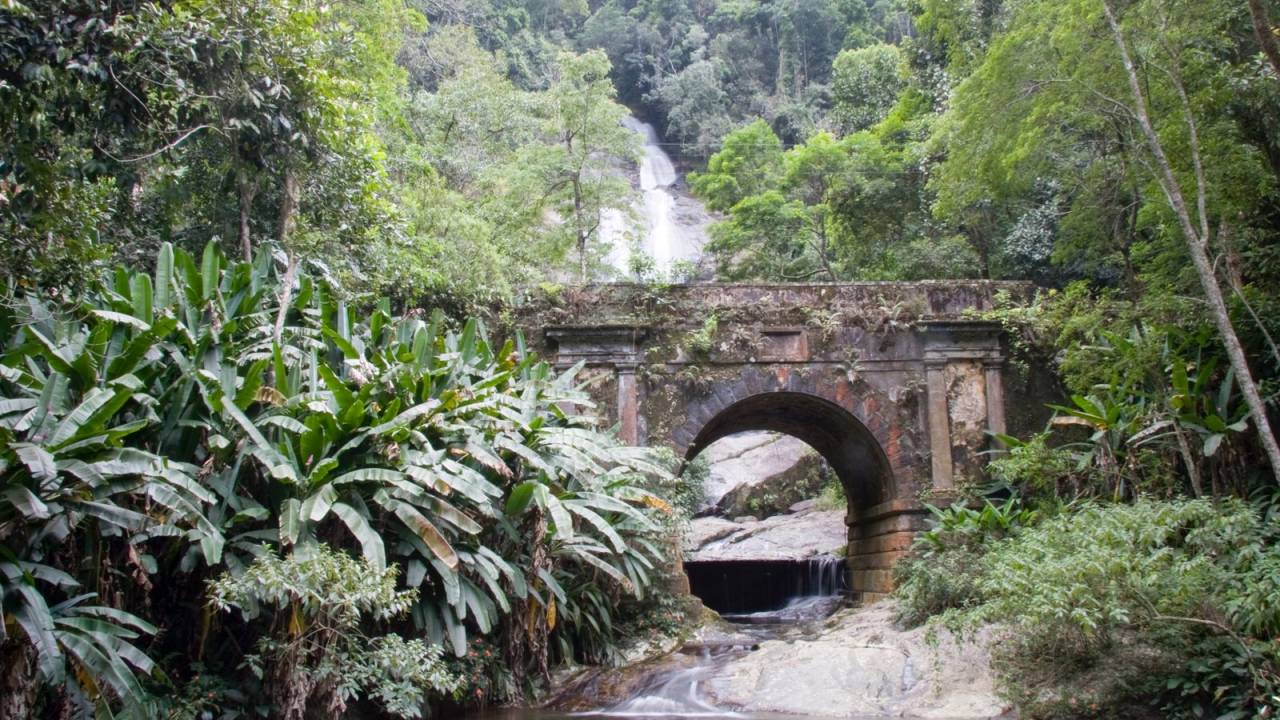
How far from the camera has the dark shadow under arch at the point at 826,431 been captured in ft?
40.3

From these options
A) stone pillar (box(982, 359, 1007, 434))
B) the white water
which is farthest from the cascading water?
the white water

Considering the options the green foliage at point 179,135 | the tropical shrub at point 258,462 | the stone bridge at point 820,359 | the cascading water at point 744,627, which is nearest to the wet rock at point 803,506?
the cascading water at point 744,627

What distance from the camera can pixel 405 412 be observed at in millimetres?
6773

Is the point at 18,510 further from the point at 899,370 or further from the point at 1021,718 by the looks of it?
the point at 899,370

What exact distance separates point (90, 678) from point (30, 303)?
2661 mm

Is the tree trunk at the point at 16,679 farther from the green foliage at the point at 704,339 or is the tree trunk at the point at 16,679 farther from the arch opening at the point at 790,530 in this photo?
the green foliage at the point at 704,339

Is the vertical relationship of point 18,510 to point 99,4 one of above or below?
below

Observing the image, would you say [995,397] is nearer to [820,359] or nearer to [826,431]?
[820,359]

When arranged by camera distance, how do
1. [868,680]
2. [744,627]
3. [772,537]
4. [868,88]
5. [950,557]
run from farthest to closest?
[868,88] < [772,537] < [744,627] < [950,557] < [868,680]

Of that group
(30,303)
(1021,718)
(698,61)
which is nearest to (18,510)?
(30,303)

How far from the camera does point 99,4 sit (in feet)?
19.6

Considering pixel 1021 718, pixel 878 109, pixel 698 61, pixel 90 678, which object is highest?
pixel 698 61

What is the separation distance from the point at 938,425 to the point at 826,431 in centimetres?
224

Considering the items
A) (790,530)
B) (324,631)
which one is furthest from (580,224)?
(324,631)
